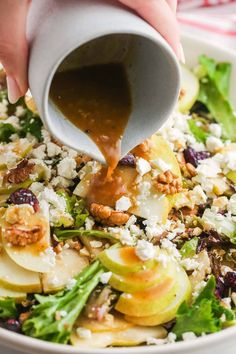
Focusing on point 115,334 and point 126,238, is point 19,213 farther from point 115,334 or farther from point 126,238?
point 115,334

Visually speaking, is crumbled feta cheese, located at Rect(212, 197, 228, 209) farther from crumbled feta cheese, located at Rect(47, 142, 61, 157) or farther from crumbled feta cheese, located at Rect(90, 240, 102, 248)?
crumbled feta cheese, located at Rect(47, 142, 61, 157)

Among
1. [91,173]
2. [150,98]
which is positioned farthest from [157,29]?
[91,173]

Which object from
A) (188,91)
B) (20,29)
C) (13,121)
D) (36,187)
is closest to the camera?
(20,29)

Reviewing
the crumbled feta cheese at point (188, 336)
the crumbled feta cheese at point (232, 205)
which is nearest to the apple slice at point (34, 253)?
the crumbled feta cheese at point (188, 336)

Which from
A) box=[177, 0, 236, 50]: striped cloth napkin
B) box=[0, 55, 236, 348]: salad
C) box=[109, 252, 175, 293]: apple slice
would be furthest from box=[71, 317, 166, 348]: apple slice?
box=[177, 0, 236, 50]: striped cloth napkin

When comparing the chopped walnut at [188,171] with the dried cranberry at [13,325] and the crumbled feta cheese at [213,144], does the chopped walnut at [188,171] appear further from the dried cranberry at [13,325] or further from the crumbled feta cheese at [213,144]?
the dried cranberry at [13,325]

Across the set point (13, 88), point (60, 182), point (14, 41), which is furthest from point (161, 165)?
point (14, 41)

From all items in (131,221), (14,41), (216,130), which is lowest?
(216,130)
